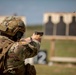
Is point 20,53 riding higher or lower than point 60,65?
higher

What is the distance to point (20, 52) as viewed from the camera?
329 cm

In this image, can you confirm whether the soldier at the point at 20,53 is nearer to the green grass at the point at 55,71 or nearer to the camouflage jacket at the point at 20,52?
the camouflage jacket at the point at 20,52

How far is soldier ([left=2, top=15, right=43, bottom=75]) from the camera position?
329cm

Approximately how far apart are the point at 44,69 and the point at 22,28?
773cm

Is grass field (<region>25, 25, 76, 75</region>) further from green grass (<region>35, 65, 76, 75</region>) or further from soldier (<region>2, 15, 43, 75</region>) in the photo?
soldier (<region>2, 15, 43, 75</region>)

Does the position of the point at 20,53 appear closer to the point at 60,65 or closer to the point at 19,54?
Answer: the point at 19,54

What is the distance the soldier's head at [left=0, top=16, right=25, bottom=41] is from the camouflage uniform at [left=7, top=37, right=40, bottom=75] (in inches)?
7.2

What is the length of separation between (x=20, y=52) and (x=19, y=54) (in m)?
0.02

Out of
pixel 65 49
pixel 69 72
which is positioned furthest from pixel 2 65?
pixel 65 49

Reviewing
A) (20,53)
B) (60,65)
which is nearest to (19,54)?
(20,53)

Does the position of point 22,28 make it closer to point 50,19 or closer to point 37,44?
point 37,44

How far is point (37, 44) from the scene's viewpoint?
3410 millimetres

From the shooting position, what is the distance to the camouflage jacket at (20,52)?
3283mm

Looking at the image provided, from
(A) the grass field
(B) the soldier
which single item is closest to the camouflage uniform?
(B) the soldier
